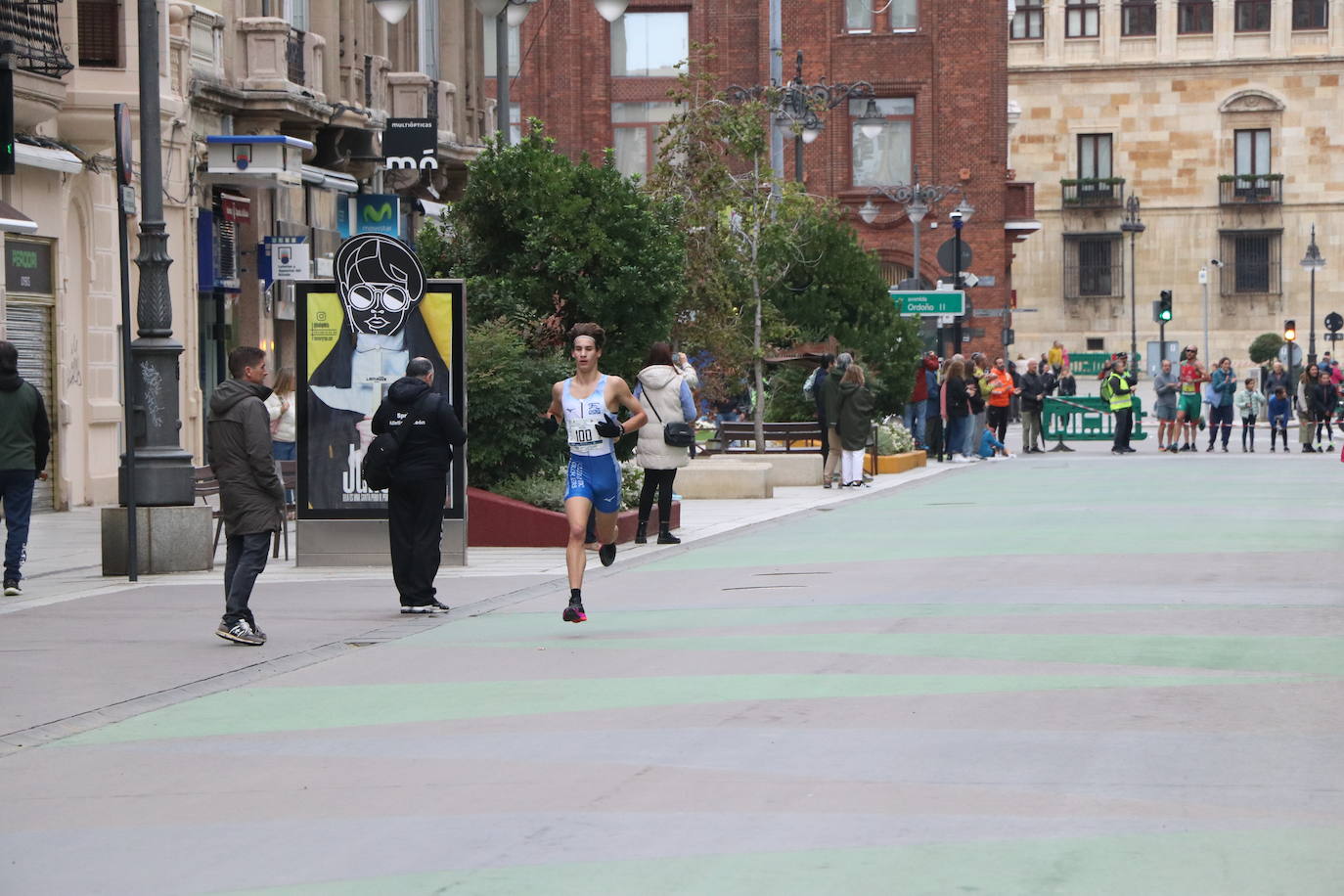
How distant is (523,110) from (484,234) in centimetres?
4147

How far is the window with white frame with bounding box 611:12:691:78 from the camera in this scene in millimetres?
62312

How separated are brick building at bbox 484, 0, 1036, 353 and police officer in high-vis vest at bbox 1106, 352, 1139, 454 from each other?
20.2 meters

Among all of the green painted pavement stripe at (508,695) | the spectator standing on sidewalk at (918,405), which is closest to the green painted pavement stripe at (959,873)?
the green painted pavement stripe at (508,695)

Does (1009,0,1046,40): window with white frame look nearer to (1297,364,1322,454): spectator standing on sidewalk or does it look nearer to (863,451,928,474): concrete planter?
(1297,364,1322,454): spectator standing on sidewalk

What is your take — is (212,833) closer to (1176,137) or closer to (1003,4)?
(1003,4)

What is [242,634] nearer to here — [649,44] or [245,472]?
[245,472]

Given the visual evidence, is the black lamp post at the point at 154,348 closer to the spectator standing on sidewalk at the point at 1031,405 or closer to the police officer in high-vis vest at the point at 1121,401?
the spectator standing on sidewalk at the point at 1031,405

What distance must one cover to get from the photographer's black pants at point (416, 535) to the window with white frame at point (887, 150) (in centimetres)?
4875

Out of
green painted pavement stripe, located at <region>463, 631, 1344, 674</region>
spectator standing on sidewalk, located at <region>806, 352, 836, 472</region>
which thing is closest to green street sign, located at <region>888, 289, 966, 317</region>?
spectator standing on sidewalk, located at <region>806, 352, 836, 472</region>

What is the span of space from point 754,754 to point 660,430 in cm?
1146

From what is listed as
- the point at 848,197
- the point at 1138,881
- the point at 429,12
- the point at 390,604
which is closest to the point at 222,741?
the point at 1138,881

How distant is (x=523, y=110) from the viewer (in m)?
62.9

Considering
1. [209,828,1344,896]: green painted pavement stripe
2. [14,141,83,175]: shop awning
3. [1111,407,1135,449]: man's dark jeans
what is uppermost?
[14,141,83,175]: shop awning

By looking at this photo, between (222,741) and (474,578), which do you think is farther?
(474,578)
